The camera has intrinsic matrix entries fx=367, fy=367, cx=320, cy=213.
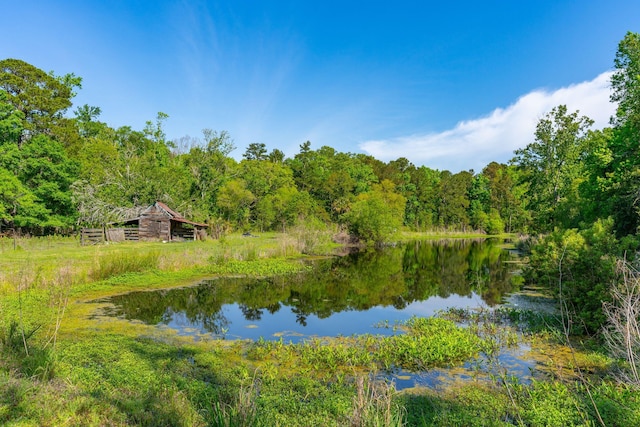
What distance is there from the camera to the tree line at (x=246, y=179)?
2017cm

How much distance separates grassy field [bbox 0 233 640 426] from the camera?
485 cm

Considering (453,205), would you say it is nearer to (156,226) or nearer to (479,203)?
(479,203)

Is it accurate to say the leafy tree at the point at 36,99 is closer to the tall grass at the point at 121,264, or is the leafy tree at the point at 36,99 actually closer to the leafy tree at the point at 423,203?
the tall grass at the point at 121,264

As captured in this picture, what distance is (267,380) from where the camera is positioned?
712cm

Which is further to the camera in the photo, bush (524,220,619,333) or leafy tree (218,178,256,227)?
leafy tree (218,178,256,227)

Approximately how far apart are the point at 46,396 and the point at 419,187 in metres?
85.4

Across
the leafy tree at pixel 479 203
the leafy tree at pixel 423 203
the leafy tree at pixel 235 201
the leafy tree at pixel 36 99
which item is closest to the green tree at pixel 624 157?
the leafy tree at pixel 235 201

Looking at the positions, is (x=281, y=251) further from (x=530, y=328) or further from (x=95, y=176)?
(x=95, y=176)

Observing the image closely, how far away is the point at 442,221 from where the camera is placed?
83.5 meters

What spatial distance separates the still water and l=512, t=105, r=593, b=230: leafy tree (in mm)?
11006

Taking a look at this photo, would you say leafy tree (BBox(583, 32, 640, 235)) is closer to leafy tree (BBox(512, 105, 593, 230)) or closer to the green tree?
the green tree

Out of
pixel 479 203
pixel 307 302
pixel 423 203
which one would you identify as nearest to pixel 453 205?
pixel 423 203

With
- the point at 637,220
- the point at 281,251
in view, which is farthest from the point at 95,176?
the point at 637,220

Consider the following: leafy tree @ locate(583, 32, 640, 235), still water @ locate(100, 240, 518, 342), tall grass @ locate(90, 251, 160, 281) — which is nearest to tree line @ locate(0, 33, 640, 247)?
leafy tree @ locate(583, 32, 640, 235)
